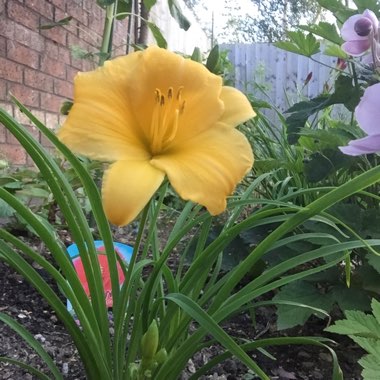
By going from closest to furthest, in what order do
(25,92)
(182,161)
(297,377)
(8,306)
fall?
(182,161), (297,377), (8,306), (25,92)

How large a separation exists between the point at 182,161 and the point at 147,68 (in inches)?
4.3

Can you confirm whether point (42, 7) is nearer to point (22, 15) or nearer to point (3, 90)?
point (22, 15)

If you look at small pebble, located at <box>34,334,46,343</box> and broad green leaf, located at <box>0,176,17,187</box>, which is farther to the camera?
broad green leaf, located at <box>0,176,17,187</box>

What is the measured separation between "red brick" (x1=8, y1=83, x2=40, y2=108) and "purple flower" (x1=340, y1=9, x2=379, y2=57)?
1.88m

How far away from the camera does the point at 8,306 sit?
1.17 meters

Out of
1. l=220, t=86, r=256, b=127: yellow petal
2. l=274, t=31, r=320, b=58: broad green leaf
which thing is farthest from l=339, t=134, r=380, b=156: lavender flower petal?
l=274, t=31, r=320, b=58: broad green leaf

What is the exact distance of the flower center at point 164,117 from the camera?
55 centimetres

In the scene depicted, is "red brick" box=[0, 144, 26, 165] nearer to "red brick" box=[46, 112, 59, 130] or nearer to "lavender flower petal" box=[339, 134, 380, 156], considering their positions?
"red brick" box=[46, 112, 59, 130]

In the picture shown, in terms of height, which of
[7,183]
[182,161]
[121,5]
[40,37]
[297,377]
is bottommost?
[297,377]

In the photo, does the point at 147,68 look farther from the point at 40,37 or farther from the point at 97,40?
the point at 97,40

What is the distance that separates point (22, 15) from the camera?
2584 mm

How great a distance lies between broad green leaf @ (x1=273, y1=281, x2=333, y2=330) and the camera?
39.7 inches

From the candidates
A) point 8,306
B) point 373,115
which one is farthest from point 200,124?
point 8,306

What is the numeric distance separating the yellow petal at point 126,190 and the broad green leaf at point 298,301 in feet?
1.91
